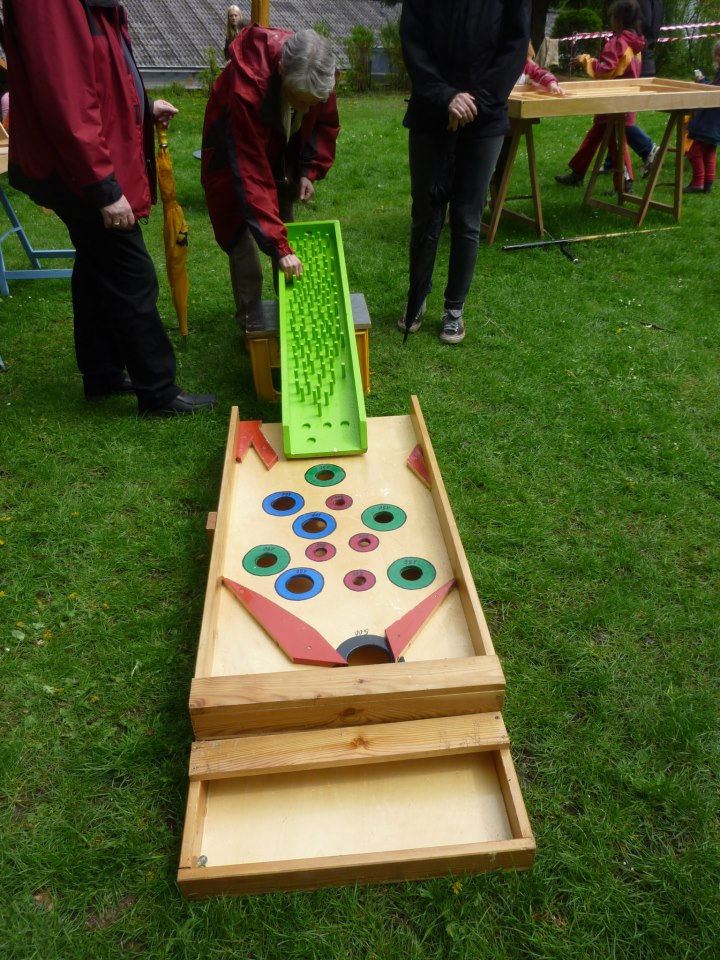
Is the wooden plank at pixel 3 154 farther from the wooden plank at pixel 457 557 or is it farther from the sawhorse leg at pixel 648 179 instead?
the sawhorse leg at pixel 648 179

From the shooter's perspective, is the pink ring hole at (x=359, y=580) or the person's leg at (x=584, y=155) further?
the person's leg at (x=584, y=155)

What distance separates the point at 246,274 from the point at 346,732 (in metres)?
2.82

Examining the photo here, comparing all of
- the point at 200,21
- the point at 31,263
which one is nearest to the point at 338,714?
the point at 31,263

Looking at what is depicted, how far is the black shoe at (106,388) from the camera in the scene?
3814 millimetres

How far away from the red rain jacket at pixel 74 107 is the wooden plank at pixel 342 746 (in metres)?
2.23

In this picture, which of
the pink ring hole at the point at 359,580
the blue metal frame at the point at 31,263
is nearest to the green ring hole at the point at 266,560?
the pink ring hole at the point at 359,580

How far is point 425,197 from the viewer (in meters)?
4.02

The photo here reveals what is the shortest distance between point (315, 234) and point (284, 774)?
10.4 feet

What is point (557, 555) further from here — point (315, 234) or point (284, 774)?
point (315, 234)

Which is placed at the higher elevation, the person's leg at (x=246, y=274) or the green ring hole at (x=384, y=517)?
the person's leg at (x=246, y=274)

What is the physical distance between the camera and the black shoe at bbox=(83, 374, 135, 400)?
3.81m

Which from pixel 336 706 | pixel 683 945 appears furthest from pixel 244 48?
pixel 683 945

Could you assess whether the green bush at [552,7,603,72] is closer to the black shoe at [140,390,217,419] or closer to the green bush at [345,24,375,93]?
the green bush at [345,24,375,93]

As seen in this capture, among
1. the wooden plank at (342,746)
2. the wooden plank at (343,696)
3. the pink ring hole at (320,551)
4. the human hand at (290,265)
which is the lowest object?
the pink ring hole at (320,551)
